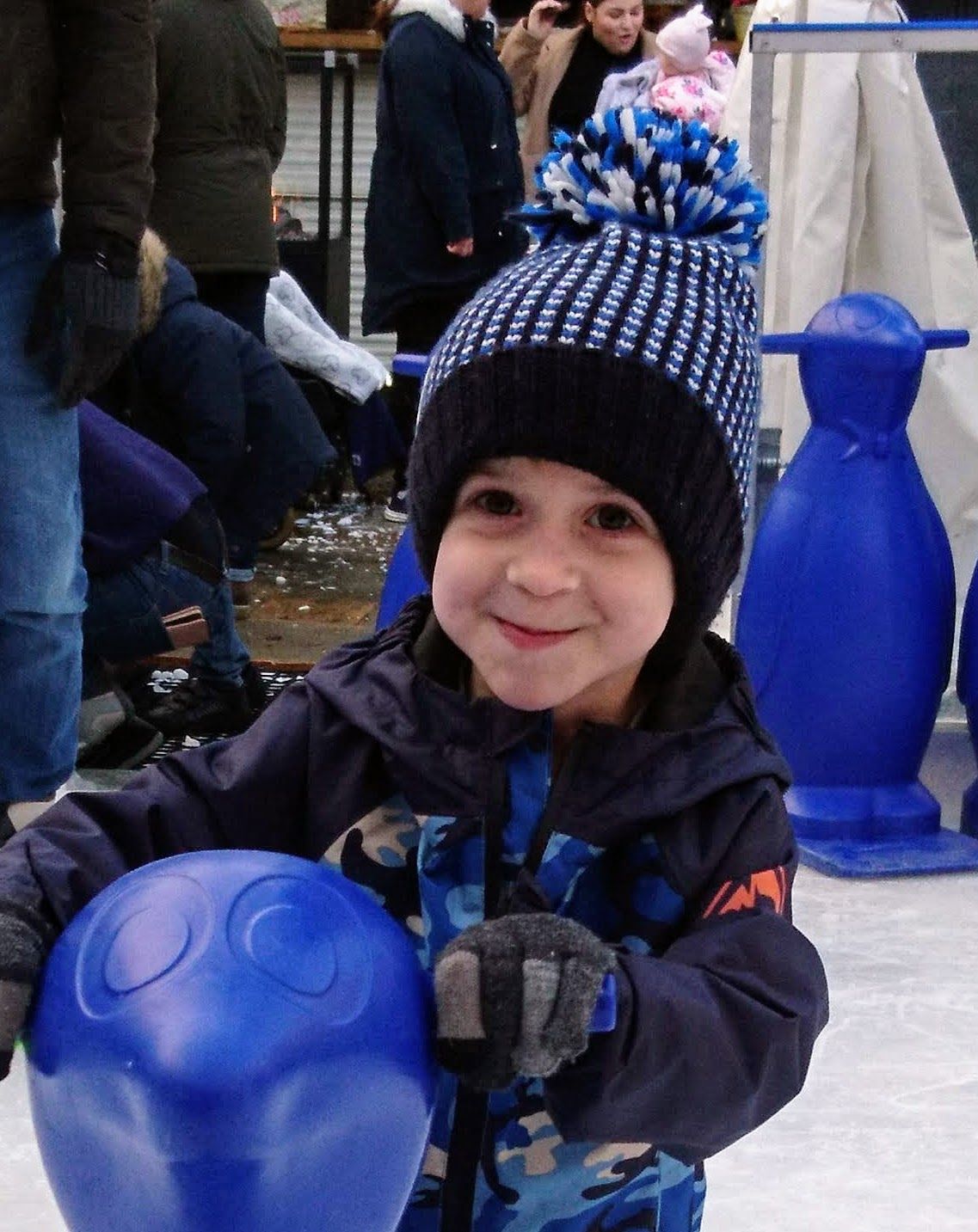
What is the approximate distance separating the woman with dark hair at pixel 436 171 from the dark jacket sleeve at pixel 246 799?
4830mm

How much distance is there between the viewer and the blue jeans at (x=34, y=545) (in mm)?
2852

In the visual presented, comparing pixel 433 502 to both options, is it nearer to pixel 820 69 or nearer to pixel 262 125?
pixel 820 69

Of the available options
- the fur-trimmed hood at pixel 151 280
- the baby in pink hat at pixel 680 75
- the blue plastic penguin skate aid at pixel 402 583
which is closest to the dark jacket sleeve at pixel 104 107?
the blue plastic penguin skate aid at pixel 402 583

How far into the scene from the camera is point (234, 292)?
555 cm

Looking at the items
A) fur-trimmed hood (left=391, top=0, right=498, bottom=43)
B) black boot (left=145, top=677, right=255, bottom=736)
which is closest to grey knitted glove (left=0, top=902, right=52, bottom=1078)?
black boot (left=145, top=677, right=255, bottom=736)

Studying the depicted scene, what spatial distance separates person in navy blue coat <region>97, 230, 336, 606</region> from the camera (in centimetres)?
464

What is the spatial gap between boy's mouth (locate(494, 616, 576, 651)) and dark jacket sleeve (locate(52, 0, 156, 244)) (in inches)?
73.6

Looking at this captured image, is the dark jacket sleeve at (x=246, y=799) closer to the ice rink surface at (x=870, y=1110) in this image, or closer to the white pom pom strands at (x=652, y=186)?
the white pom pom strands at (x=652, y=186)

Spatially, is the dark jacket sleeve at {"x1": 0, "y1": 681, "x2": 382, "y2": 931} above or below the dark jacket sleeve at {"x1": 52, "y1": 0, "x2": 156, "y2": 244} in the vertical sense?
below

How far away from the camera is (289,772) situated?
4.41 ft

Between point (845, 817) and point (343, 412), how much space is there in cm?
458

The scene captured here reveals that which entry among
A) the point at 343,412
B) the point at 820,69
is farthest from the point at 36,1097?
the point at 343,412

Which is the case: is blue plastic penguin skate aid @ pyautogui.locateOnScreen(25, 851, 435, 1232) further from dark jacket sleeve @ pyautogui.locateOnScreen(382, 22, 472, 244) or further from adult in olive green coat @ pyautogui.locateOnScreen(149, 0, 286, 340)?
dark jacket sleeve @ pyautogui.locateOnScreen(382, 22, 472, 244)

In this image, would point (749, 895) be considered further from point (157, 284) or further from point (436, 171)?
point (436, 171)
